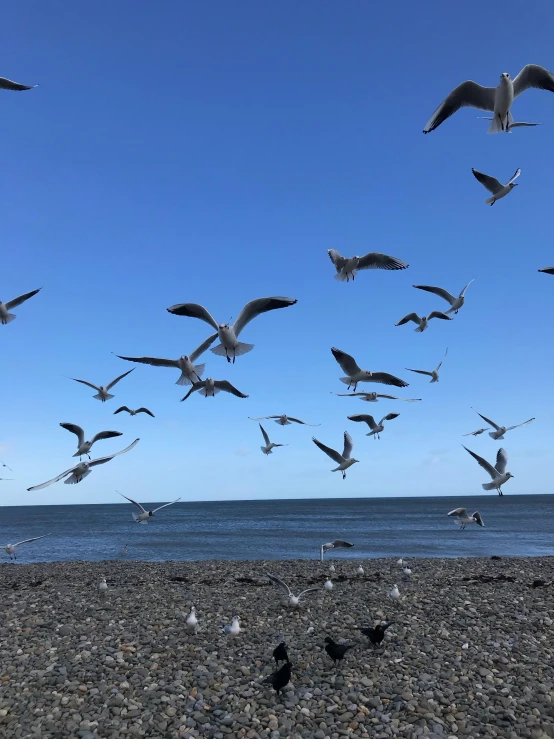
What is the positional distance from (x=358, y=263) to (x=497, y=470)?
273 inches

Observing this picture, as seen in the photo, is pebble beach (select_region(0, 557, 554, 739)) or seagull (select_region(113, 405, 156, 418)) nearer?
pebble beach (select_region(0, 557, 554, 739))

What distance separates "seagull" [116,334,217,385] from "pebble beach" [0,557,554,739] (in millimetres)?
4507

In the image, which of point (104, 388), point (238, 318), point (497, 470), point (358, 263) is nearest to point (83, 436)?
point (104, 388)

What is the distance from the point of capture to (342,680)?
771 cm

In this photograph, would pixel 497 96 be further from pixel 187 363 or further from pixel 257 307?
pixel 187 363

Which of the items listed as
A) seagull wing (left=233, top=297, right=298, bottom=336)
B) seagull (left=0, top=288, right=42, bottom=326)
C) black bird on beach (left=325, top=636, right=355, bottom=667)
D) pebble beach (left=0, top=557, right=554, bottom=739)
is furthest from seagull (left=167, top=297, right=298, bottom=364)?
black bird on beach (left=325, top=636, right=355, bottom=667)

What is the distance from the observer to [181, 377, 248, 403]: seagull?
40.1 ft

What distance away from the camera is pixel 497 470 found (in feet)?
48.9

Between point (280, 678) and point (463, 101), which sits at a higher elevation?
point (463, 101)

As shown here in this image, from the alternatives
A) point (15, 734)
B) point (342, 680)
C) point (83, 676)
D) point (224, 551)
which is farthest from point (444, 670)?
point (224, 551)

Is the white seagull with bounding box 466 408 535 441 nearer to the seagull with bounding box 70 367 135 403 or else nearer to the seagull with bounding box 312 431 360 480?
the seagull with bounding box 312 431 360 480

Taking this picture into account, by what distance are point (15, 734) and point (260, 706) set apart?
8.82 feet

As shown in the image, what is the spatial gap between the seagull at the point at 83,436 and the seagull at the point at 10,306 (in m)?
2.87

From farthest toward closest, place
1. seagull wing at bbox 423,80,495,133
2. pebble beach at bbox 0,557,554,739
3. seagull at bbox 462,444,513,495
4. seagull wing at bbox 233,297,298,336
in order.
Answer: seagull at bbox 462,444,513,495 < seagull wing at bbox 233,297,298,336 < seagull wing at bbox 423,80,495,133 < pebble beach at bbox 0,557,554,739
